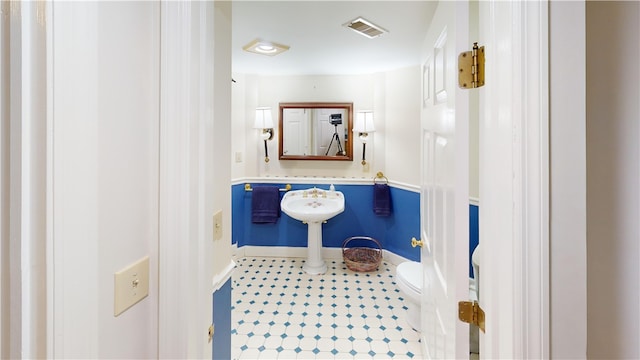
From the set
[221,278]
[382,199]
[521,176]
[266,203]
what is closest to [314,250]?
[266,203]

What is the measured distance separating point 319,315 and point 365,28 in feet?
7.18

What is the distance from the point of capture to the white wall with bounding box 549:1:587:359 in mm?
567

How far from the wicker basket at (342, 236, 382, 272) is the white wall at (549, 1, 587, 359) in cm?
239

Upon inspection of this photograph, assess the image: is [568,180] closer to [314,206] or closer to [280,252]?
[314,206]

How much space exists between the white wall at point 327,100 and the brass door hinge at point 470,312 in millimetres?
2247

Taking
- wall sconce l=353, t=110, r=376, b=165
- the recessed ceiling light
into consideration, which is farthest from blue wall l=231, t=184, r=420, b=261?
the recessed ceiling light

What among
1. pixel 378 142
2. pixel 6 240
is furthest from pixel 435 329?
pixel 378 142

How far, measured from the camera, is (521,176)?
1.94 feet

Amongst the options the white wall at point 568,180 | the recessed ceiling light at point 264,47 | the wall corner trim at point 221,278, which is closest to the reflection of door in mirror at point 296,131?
the recessed ceiling light at point 264,47

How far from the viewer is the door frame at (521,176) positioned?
1.88 feet

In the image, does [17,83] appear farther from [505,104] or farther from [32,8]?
[505,104]

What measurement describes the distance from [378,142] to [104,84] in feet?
9.35

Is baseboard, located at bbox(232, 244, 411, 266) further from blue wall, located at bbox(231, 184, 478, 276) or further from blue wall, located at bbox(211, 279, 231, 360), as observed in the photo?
blue wall, located at bbox(211, 279, 231, 360)

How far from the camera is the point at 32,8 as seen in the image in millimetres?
450
